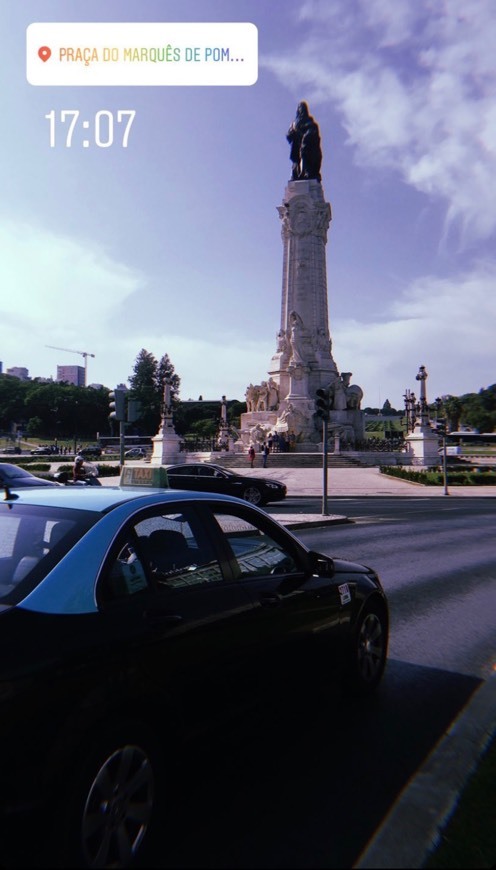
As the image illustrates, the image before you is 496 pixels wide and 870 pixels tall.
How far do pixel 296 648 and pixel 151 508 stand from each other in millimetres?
1262

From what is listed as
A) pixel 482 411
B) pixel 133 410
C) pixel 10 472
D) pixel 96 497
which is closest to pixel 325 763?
pixel 96 497

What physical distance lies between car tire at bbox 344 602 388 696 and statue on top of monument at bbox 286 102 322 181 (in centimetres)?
6080

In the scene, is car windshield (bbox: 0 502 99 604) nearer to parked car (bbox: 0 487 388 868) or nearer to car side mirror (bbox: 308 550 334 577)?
parked car (bbox: 0 487 388 868)

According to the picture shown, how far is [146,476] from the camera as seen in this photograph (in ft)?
14.9

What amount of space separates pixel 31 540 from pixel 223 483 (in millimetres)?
17959

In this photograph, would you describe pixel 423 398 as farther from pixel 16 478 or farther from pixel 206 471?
pixel 16 478

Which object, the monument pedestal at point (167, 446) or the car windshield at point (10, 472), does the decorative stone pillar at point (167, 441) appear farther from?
the car windshield at point (10, 472)

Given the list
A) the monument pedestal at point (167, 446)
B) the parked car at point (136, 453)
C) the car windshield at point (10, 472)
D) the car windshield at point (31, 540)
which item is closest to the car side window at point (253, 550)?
the car windshield at point (31, 540)

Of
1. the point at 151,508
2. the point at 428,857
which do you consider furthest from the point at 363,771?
the point at 151,508

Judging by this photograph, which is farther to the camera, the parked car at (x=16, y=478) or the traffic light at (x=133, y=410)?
the parked car at (x=16, y=478)

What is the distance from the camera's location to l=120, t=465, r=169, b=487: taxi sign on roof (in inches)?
176

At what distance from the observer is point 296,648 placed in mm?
3955

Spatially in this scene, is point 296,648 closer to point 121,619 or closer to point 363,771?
point 363,771

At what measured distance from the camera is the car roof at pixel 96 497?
3.46 metres
